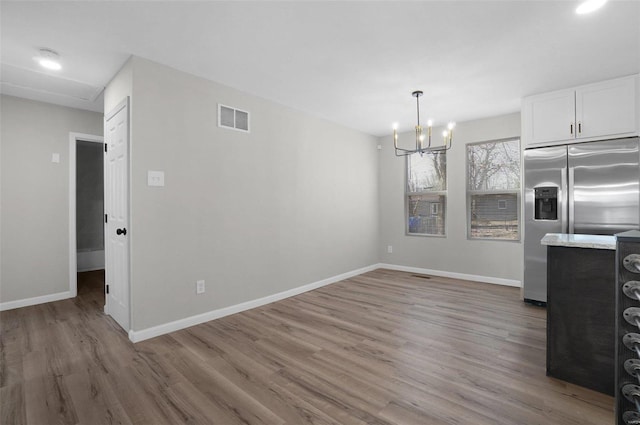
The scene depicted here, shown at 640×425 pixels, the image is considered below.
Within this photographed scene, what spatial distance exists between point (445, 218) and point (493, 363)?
3.23 meters

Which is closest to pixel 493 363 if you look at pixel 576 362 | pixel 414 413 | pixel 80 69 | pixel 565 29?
pixel 576 362

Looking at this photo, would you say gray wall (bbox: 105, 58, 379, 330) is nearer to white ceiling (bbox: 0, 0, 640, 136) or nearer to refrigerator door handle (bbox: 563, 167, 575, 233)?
white ceiling (bbox: 0, 0, 640, 136)

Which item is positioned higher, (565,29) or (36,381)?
(565,29)

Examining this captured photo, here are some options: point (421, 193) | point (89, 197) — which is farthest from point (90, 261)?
point (421, 193)

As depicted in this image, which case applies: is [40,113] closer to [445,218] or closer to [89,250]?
[89,250]

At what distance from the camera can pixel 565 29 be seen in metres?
2.36

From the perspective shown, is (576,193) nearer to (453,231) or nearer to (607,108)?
(607,108)

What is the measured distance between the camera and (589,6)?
2.09m

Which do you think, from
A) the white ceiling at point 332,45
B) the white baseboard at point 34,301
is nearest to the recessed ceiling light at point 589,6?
the white ceiling at point 332,45

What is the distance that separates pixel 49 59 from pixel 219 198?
77.0 inches

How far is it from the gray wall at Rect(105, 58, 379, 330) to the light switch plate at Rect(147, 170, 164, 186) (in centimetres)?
4

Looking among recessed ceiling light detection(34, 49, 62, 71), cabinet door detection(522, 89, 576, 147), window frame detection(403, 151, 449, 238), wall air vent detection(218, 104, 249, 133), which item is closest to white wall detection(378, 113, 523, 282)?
window frame detection(403, 151, 449, 238)

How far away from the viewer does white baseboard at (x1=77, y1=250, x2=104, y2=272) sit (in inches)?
230

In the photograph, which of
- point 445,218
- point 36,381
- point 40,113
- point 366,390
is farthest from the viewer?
point 445,218
